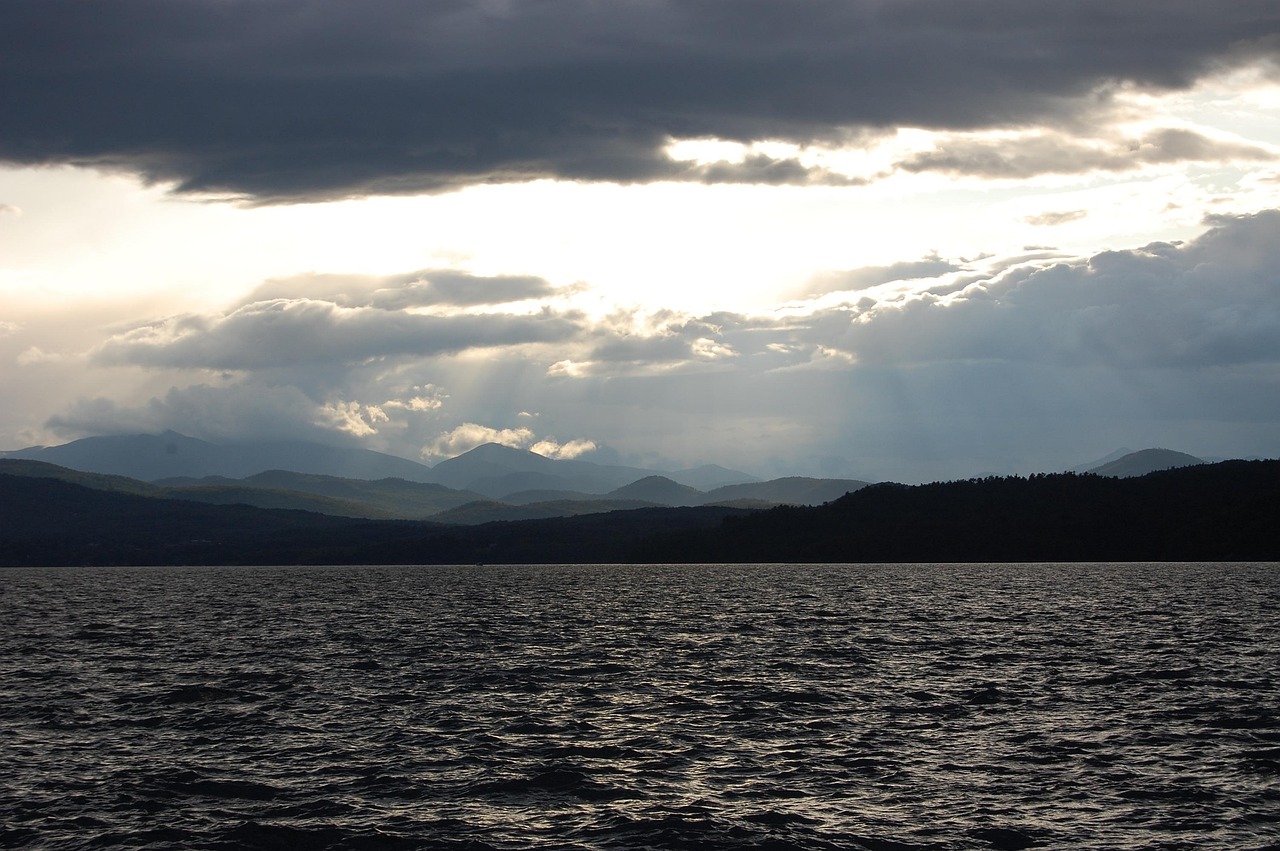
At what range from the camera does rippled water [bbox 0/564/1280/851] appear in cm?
3988

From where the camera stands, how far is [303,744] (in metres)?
55.1

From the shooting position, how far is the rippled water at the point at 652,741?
39875 millimetres

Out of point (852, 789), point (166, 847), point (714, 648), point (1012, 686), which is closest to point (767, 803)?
point (852, 789)

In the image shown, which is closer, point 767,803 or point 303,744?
point 767,803

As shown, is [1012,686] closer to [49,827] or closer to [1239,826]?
[1239,826]

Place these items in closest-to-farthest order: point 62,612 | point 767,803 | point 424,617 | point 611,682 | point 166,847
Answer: point 166,847, point 767,803, point 611,682, point 424,617, point 62,612

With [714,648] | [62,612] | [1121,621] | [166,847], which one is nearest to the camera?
[166,847]

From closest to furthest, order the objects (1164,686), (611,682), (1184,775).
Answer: (1184,775) → (1164,686) → (611,682)

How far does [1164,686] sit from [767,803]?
128 feet

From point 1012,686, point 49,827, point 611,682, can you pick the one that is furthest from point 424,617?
point 49,827

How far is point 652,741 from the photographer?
55.6m

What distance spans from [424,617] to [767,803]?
112413 millimetres

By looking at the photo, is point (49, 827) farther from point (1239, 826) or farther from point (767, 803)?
point (1239, 826)

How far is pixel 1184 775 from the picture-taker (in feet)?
152
